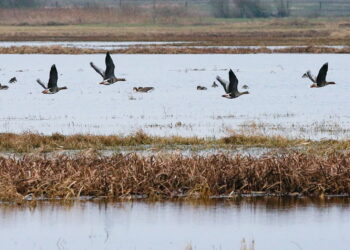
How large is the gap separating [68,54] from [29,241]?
1879 inches

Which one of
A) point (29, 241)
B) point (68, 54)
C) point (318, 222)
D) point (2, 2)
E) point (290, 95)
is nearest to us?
point (29, 241)

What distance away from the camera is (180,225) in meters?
13.3

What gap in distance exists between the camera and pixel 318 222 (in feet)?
44.1

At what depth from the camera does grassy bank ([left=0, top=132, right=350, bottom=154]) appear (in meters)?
19.2

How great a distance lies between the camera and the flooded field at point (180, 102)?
77.3 ft

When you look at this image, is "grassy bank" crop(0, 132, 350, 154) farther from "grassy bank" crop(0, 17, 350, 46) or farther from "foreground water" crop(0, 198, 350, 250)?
"grassy bank" crop(0, 17, 350, 46)

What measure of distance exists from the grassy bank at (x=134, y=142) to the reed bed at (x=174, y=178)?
12.5ft

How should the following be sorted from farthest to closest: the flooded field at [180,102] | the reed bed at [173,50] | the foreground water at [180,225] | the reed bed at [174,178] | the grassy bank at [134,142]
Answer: the reed bed at [173,50]
the flooded field at [180,102]
the grassy bank at [134,142]
the reed bed at [174,178]
the foreground water at [180,225]

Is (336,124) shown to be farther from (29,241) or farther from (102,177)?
(29,241)

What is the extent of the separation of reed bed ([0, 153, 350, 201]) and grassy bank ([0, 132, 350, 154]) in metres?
3.81

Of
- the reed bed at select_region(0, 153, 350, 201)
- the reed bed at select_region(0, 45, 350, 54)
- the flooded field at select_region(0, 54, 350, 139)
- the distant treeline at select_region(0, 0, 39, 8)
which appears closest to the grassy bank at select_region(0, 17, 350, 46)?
the reed bed at select_region(0, 45, 350, 54)

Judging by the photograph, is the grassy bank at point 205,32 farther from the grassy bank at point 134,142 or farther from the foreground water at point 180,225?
the foreground water at point 180,225

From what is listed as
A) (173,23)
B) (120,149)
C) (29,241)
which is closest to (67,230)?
(29,241)

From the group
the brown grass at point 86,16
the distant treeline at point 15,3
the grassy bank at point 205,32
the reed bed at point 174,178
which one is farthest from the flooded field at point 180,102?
the distant treeline at point 15,3
